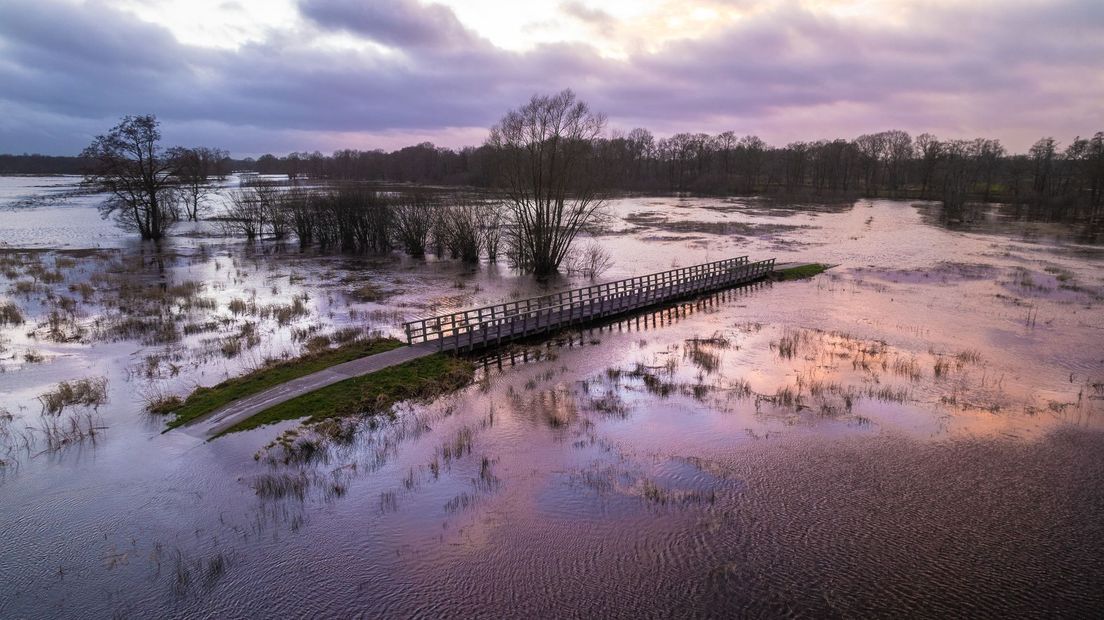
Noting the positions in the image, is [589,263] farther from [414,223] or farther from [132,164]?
[132,164]

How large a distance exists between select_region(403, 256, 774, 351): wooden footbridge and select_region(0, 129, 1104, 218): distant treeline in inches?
2404

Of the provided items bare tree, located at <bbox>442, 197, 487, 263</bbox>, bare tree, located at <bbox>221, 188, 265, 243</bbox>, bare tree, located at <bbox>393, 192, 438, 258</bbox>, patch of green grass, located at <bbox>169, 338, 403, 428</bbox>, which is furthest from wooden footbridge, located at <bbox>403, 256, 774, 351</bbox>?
bare tree, located at <bbox>221, 188, 265, 243</bbox>

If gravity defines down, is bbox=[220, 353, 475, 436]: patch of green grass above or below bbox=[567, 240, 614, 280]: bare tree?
below

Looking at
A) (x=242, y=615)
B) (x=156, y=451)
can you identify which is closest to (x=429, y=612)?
(x=242, y=615)

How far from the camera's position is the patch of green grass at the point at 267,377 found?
1700 cm

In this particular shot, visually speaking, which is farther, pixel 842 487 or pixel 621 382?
pixel 621 382

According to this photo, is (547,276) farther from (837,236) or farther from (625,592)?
(837,236)

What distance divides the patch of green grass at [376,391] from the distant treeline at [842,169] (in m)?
74.1

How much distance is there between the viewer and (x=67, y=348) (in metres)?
23.2

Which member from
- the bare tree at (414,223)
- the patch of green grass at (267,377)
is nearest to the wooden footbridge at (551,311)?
the patch of green grass at (267,377)

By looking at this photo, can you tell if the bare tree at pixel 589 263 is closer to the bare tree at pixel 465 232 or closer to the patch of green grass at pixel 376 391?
the bare tree at pixel 465 232

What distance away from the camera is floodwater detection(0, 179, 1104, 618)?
10508 millimetres

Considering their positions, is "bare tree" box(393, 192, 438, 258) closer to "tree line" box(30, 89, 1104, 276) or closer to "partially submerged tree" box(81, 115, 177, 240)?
"tree line" box(30, 89, 1104, 276)

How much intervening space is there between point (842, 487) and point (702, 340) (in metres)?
12.5
